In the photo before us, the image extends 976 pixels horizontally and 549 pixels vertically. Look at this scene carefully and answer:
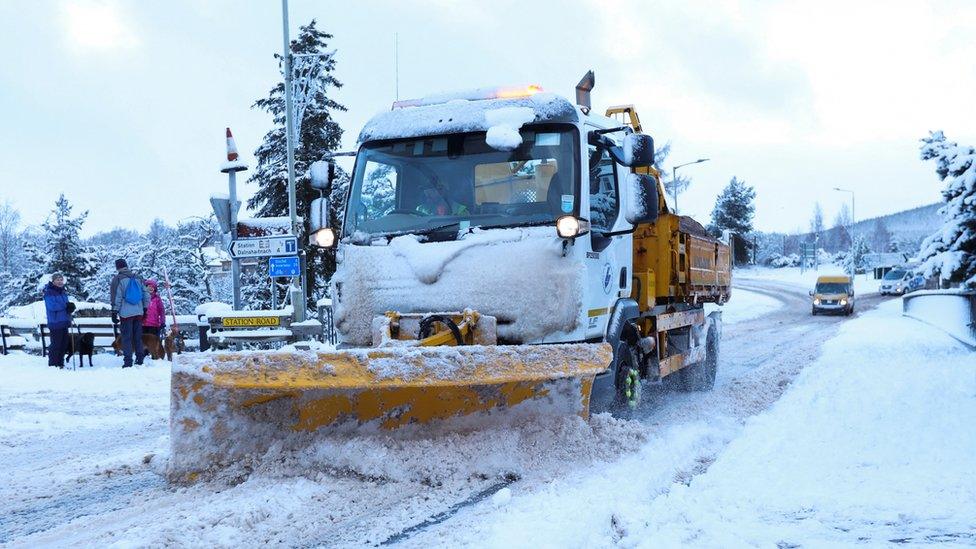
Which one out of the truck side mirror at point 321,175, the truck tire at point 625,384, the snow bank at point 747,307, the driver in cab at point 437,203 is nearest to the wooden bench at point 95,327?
the truck side mirror at point 321,175

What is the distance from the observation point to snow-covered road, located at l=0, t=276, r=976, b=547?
12.0 ft

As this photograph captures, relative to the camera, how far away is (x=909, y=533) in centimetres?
358

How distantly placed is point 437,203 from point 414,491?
7.83 ft

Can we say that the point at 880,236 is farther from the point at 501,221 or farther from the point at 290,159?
the point at 501,221

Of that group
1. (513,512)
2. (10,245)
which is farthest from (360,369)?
(10,245)

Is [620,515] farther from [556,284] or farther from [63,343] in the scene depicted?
[63,343]

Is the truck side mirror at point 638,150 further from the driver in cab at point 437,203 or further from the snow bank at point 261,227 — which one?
the snow bank at point 261,227

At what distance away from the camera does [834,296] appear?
34.1 metres

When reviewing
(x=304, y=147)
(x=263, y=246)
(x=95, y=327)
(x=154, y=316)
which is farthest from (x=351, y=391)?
(x=304, y=147)

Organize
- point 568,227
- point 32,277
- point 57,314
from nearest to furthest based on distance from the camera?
point 568,227
point 57,314
point 32,277

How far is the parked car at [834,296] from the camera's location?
111ft

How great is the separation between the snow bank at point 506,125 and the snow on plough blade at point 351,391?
5.71 feet

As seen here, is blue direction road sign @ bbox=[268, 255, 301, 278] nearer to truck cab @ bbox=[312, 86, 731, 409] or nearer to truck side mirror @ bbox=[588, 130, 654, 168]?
truck cab @ bbox=[312, 86, 731, 409]

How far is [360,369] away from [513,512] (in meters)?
1.10
